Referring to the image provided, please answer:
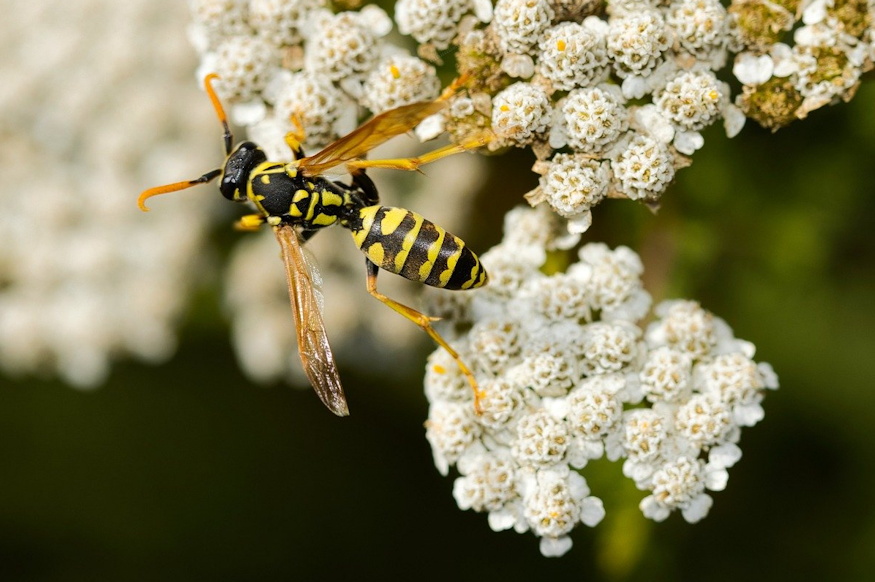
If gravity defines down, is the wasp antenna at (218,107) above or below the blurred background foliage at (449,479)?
above

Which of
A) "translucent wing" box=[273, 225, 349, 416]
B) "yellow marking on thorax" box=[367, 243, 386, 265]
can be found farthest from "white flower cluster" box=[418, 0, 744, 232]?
"translucent wing" box=[273, 225, 349, 416]

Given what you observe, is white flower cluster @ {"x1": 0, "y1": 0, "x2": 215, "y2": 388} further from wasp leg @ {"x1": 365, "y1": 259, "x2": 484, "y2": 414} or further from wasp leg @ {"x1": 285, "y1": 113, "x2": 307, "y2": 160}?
wasp leg @ {"x1": 365, "y1": 259, "x2": 484, "y2": 414}

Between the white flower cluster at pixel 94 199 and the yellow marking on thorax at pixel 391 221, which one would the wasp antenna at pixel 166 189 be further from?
the white flower cluster at pixel 94 199

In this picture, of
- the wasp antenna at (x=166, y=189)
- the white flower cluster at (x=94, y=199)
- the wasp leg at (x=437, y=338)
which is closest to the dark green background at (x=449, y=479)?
the white flower cluster at (x=94, y=199)

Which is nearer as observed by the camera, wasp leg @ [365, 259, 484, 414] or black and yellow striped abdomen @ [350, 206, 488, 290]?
black and yellow striped abdomen @ [350, 206, 488, 290]

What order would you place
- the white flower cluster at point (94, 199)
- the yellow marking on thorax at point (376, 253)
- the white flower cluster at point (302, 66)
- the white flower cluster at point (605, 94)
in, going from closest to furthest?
1. the white flower cluster at point (605, 94)
2. the yellow marking on thorax at point (376, 253)
3. the white flower cluster at point (302, 66)
4. the white flower cluster at point (94, 199)

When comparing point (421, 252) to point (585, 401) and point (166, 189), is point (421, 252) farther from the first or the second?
point (166, 189)

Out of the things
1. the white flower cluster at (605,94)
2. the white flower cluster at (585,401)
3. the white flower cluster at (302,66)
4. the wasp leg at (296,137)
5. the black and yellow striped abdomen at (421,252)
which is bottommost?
the white flower cluster at (585,401)
